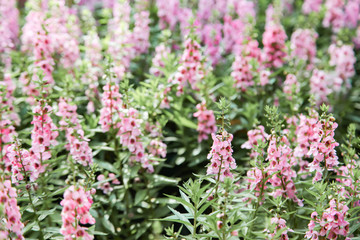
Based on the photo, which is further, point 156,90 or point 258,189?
point 156,90

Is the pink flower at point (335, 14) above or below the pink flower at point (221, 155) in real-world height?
above

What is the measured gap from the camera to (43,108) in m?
3.69

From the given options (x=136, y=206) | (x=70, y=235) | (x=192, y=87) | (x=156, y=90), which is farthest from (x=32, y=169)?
(x=192, y=87)

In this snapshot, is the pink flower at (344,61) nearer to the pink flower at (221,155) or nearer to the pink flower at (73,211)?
the pink flower at (221,155)

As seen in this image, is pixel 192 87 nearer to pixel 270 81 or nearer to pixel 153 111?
pixel 153 111

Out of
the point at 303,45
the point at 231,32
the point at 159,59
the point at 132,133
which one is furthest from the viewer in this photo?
the point at 231,32

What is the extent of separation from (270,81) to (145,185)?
227 cm

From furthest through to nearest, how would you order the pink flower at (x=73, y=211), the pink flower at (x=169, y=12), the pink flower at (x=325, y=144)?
the pink flower at (x=169, y=12), the pink flower at (x=325, y=144), the pink flower at (x=73, y=211)

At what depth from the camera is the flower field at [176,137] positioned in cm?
324

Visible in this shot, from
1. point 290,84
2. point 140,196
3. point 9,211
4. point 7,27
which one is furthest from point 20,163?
point 7,27

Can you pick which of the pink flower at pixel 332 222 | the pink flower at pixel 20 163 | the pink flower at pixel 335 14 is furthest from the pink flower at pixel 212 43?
the pink flower at pixel 332 222

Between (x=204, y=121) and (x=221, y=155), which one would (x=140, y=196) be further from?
(x=221, y=155)

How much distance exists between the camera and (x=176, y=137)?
5184mm

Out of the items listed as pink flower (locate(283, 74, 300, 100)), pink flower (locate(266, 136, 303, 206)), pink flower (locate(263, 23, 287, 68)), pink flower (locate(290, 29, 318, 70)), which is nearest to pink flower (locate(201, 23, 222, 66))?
pink flower (locate(263, 23, 287, 68))
